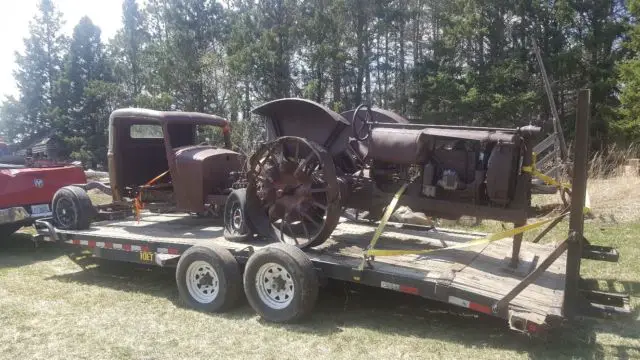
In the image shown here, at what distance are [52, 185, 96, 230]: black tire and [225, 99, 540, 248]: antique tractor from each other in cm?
228

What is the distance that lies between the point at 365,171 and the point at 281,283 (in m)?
1.69

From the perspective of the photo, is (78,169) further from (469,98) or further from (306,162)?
(469,98)

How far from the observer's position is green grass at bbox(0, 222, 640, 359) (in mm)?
4496

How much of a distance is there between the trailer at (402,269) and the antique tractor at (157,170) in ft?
2.43

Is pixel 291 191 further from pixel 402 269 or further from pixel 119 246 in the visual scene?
pixel 119 246

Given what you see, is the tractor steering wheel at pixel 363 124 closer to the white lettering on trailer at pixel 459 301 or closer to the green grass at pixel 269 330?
the green grass at pixel 269 330

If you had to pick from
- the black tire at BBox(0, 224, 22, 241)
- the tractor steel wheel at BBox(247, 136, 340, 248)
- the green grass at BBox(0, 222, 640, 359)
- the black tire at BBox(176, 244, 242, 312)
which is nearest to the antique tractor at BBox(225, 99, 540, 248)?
the tractor steel wheel at BBox(247, 136, 340, 248)

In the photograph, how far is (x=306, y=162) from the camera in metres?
5.87

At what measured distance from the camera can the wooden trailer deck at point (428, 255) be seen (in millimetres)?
4637

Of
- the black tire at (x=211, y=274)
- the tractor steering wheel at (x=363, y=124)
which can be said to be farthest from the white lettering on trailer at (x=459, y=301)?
the black tire at (x=211, y=274)

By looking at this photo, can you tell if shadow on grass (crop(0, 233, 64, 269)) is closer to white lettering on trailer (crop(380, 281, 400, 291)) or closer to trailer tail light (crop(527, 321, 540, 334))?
white lettering on trailer (crop(380, 281, 400, 291))

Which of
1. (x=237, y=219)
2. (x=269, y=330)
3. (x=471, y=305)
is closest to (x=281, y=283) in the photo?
(x=269, y=330)

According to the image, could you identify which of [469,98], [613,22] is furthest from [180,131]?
[613,22]

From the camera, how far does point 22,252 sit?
886cm
